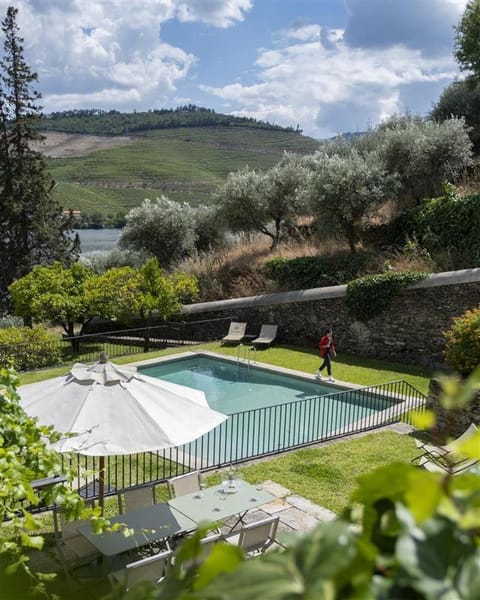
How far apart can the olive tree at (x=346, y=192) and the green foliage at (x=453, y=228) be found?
1.82 metres

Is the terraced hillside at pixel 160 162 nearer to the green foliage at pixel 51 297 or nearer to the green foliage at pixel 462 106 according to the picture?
the green foliage at pixel 462 106

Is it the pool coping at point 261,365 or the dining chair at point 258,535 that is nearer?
the dining chair at point 258,535

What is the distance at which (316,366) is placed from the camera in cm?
1717

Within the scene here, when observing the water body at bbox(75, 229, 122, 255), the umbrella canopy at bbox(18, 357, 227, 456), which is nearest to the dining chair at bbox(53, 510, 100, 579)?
the umbrella canopy at bbox(18, 357, 227, 456)

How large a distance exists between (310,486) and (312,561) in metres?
8.49

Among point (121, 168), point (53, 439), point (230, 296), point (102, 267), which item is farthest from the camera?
point (121, 168)

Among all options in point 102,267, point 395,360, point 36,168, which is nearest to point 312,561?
point 395,360

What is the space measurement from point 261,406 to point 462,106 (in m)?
20.6

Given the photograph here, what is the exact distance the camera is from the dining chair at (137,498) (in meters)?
7.35

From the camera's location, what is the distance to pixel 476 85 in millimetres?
25828

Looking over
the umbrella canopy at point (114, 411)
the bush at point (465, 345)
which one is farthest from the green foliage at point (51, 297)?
the bush at point (465, 345)

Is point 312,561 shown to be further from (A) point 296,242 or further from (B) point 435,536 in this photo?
(A) point 296,242

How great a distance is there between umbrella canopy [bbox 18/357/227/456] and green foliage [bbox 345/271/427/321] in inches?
445

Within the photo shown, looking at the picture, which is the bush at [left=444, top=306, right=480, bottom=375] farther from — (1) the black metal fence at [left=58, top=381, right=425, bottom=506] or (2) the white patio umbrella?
(2) the white patio umbrella
